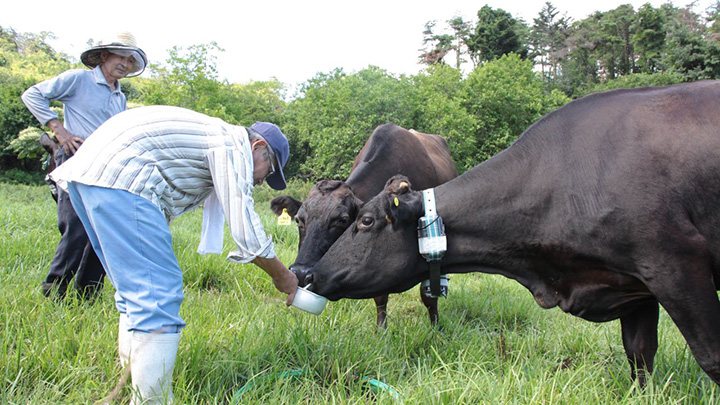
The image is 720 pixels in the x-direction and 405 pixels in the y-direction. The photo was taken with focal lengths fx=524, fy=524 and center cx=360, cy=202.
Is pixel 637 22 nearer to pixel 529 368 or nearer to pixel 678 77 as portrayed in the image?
pixel 678 77

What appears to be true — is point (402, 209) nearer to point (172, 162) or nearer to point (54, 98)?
point (172, 162)

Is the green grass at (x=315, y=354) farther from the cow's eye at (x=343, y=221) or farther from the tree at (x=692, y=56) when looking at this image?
the tree at (x=692, y=56)

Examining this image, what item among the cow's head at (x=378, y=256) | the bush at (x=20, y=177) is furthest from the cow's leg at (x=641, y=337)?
the bush at (x=20, y=177)

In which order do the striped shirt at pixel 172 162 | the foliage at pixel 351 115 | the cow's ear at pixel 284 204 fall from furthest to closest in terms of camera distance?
the foliage at pixel 351 115
the cow's ear at pixel 284 204
the striped shirt at pixel 172 162

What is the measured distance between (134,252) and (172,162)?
0.48 meters

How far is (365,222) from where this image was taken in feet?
10.5

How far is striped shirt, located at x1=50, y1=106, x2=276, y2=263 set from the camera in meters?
2.42

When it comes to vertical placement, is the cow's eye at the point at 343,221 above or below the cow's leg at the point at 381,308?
above

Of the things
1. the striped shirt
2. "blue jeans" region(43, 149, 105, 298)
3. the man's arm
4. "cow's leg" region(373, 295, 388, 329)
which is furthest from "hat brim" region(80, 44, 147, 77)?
"cow's leg" region(373, 295, 388, 329)

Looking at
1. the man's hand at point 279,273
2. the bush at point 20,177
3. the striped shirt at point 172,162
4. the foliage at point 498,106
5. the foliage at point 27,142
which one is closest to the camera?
the striped shirt at point 172,162

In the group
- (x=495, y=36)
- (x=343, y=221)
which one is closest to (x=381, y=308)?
(x=343, y=221)

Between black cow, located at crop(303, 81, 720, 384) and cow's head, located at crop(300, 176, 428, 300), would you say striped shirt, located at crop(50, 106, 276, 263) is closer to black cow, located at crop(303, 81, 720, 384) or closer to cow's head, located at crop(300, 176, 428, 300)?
cow's head, located at crop(300, 176, 428, 300)

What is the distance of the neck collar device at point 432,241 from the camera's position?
303 centimetres

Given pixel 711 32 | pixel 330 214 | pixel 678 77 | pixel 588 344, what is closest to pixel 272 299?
pixel 330 214
